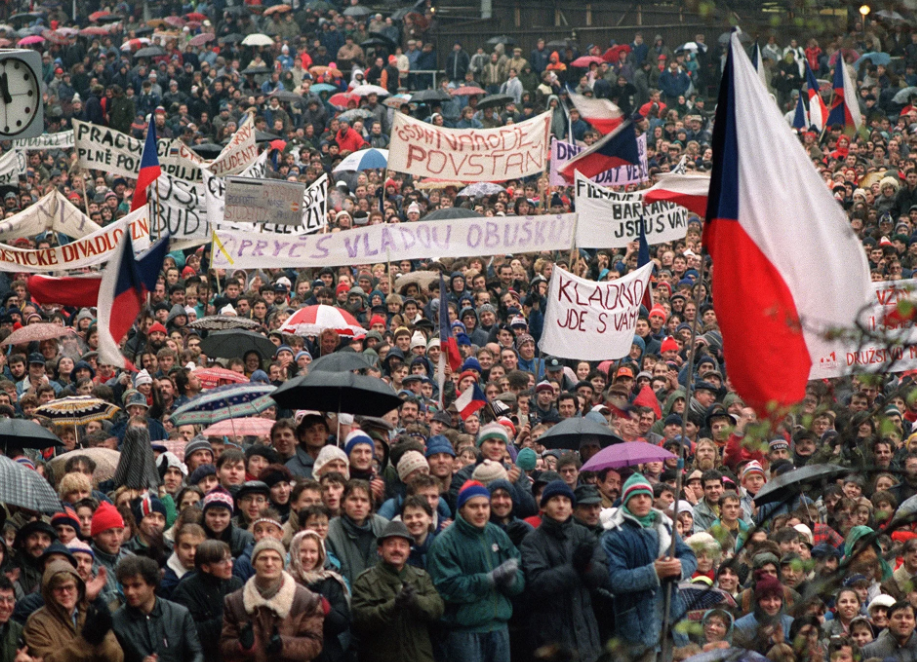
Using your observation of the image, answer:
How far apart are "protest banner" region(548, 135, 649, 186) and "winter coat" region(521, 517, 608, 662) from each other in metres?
11.9

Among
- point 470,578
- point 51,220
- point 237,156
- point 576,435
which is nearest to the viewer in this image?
point 470,578

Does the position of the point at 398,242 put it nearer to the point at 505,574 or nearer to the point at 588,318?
the point at 588,318

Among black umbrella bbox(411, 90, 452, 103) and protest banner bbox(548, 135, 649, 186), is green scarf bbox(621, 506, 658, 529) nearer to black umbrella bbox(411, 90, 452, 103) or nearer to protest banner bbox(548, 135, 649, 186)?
protest banner bbox(548, 135, 649, 186)

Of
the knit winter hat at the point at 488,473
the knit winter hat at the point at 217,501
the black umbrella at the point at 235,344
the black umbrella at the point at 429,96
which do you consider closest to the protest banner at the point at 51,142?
the black umbrella at the point at 429,96

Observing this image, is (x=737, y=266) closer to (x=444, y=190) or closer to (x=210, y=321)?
(x=210, y=321)

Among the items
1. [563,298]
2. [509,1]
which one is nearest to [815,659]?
[563,298]

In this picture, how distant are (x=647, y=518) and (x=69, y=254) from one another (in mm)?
9367

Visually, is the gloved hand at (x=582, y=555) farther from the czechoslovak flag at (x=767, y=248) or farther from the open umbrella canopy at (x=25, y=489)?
the open umbrella canopy at (x=25, y=489)

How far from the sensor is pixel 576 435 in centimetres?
1116

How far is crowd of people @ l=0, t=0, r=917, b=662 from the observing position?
283 inches

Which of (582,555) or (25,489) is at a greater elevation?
(25,489)

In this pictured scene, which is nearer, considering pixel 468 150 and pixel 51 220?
pixel 51 220

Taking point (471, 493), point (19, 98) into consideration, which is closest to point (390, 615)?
point (471, 493)

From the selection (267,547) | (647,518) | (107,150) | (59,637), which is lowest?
(107,150)
